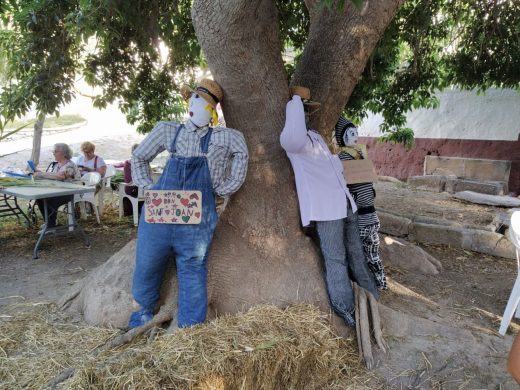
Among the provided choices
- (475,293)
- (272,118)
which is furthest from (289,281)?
(475,293)

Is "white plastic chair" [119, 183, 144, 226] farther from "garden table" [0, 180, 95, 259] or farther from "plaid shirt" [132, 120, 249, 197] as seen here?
"plaid shirt" [132, 120, 249, 197]

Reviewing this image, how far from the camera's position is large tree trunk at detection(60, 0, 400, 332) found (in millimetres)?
2961

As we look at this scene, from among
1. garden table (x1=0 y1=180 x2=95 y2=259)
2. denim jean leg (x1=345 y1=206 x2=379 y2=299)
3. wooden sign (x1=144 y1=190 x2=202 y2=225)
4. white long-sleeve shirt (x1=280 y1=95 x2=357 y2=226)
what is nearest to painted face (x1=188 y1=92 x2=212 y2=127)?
wooden sign (x1=144 y1=190 x2=202 y2=225)

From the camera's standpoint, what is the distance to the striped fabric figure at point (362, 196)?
3.66 m

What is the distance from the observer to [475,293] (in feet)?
14.6

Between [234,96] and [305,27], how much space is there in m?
2.89

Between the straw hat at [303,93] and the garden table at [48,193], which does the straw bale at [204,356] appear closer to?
the straw hat at [303,93]

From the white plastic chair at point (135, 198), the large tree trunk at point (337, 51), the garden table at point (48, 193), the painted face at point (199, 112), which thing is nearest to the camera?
the painted face at point (199, 112)

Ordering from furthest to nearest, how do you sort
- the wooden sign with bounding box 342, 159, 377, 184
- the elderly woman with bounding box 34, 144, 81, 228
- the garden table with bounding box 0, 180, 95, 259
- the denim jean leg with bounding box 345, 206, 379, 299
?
1. the elderly woman with bounding box 34, 144, 81, 228
2. the garden table with bounding box 0, 180, 95, 259
3. the wooden sign with bounding box 342, 159, 377, 184
4. the denim jean leg with bounding box 345, 206, 379, 299

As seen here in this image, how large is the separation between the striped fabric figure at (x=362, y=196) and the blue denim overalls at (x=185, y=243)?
1.36m

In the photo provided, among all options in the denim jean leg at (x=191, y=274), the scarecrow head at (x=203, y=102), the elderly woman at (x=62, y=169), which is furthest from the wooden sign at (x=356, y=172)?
the elderly woman at (x=62, y=169)

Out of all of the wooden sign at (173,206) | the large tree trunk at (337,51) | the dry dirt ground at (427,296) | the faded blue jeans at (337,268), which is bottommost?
the dry dirt ground at (427,296)

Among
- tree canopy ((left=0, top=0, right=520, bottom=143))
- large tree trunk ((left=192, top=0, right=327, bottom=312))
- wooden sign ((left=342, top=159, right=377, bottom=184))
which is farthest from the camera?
tree canopy ((left=0, top=0, right=520, bottom=143))

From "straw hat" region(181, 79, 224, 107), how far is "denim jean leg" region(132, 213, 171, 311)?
2.93 ft
